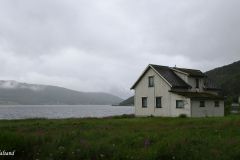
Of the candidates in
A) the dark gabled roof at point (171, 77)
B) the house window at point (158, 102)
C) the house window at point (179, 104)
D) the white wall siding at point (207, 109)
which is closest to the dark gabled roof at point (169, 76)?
the dark gabled roof at point (171, 77)

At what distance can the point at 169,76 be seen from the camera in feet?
153

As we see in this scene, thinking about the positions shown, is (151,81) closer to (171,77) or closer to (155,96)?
(155,96)

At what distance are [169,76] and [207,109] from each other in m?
6.60

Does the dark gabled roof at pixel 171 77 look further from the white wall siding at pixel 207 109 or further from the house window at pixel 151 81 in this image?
the white wall siding at pixel 207 109

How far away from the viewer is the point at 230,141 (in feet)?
52.6

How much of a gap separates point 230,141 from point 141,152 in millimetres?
4977

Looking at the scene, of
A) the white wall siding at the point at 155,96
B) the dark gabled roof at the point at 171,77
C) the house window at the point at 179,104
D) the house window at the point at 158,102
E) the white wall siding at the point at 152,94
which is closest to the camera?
the house window at the point at 179,104

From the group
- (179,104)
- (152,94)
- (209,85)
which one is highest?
(209,85)

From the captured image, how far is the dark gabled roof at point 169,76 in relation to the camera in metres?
45.1

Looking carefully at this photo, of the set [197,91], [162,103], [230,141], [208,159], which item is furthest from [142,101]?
[208,159]

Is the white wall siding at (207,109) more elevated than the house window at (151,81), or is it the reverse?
the house window at (151,81)

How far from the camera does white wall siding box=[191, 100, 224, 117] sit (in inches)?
1671

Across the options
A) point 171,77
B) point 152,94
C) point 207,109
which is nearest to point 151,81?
point 152,94

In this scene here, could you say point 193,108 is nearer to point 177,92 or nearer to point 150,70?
point 177,92
